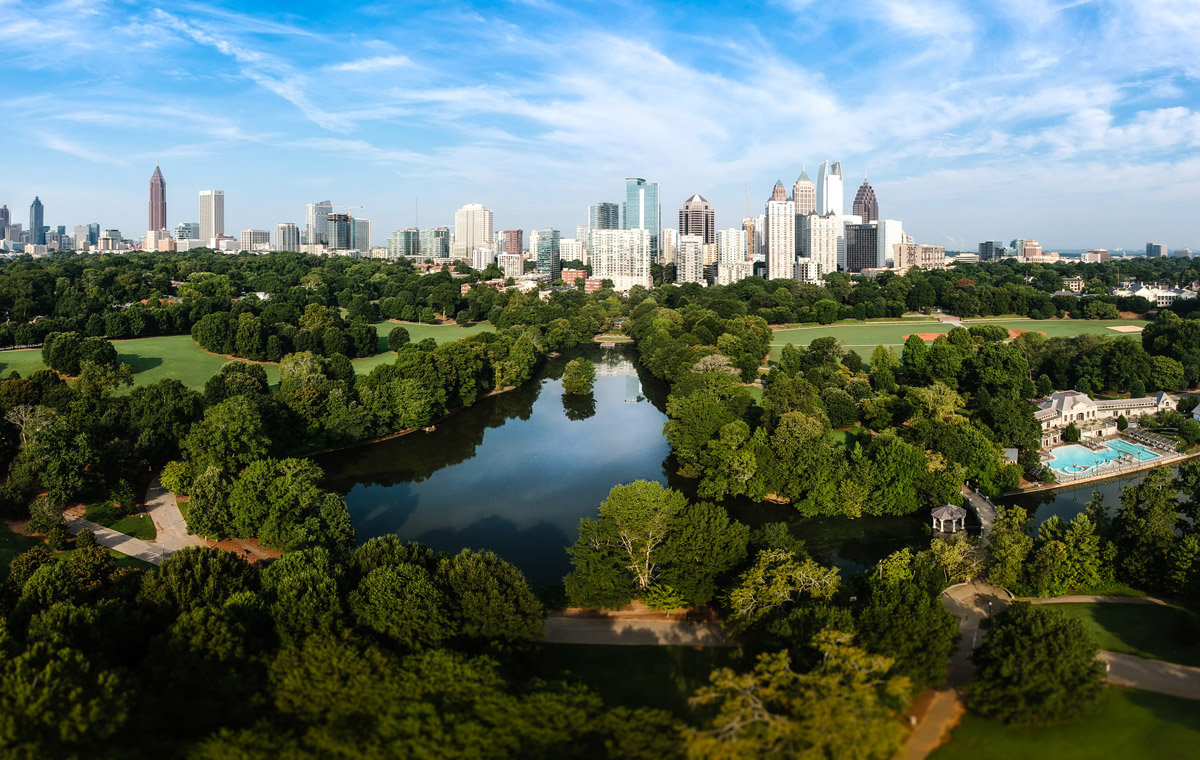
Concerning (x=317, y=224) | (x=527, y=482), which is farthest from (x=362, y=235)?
(x=527, y=482)

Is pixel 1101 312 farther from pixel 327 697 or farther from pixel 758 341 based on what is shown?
pixel 327 697

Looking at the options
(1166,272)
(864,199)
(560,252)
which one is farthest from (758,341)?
(864,199)

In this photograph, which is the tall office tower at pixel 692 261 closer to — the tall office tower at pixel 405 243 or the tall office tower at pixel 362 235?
the tall office tower at pixel 405 243

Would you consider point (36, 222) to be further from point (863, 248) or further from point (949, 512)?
point (949, 512)

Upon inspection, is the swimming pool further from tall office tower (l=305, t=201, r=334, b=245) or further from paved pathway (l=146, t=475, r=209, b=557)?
tall office tower (l=305, t=201, r=334, b=245)

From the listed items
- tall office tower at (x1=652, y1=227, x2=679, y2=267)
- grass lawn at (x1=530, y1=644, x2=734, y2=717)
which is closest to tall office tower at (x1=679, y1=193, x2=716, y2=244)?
tall office tower at (x1=652, y1=227, x2=679, y2=267)
